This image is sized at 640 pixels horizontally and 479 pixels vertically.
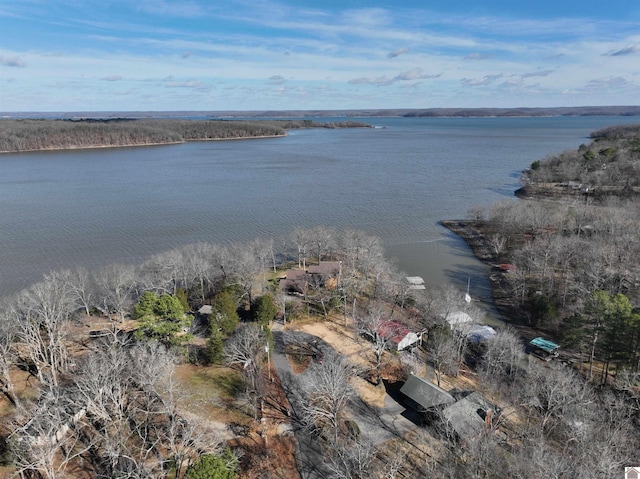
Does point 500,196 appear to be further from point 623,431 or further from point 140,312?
point 140,312

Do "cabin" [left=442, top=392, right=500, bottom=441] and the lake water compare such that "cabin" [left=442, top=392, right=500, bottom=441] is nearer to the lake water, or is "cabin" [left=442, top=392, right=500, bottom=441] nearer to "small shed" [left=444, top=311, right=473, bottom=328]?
"small shed" [left=444, top=311, right=473, bottom=328]

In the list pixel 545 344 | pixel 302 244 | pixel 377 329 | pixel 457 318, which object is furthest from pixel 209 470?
pixel 302 244

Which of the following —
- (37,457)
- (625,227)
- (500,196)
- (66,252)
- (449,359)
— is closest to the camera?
(37,457)

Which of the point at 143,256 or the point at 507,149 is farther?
the point at 507,149

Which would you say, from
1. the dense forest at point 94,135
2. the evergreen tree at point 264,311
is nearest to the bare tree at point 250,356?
the evergreen tree at point 264,311

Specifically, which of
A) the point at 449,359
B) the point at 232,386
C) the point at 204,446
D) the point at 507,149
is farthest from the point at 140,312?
the point at 507,149

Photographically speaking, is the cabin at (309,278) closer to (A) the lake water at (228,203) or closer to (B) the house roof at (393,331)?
(B) the house roof at (393,331)

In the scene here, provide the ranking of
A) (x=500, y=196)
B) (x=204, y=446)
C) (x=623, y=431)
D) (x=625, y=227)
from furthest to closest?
(x=500, y=196), (x=625, y=227), (x=623, y=431), (x=204, y=446)
